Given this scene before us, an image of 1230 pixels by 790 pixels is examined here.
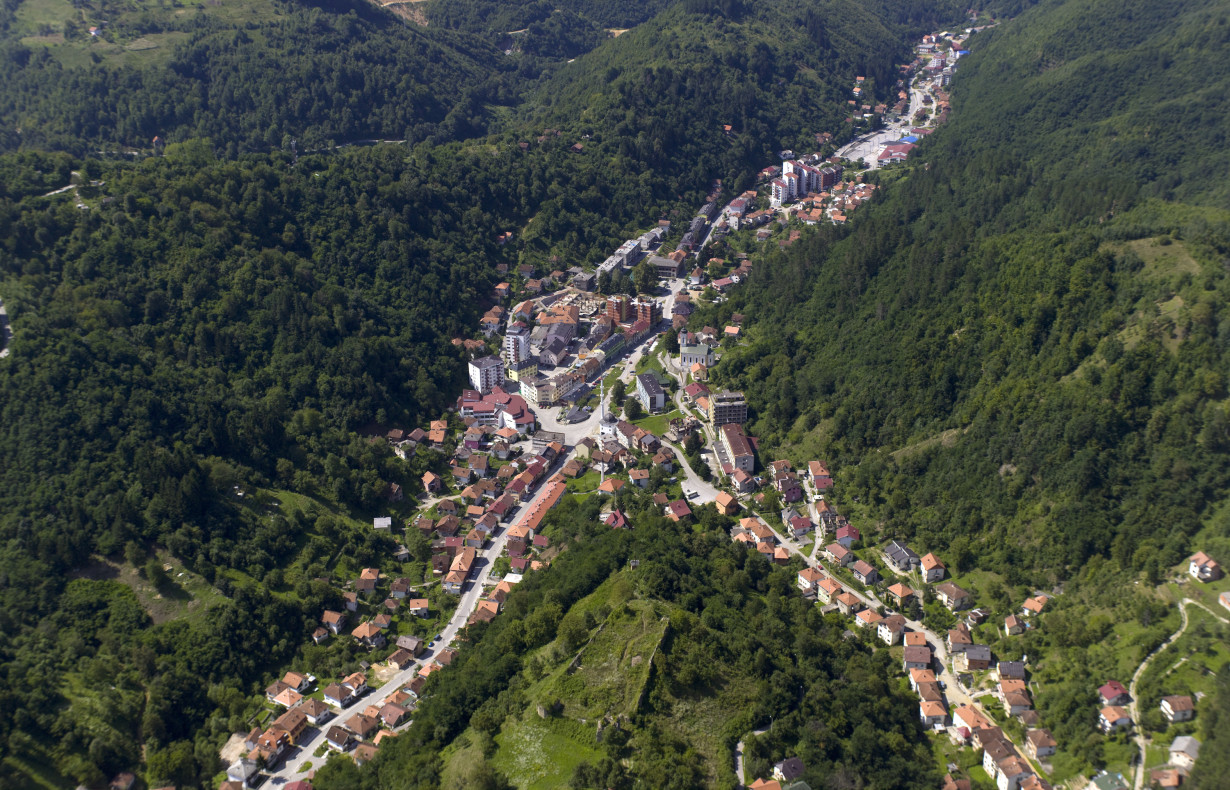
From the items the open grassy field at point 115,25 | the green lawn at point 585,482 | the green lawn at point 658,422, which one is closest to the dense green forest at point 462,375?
the open grassy field at point 115,25

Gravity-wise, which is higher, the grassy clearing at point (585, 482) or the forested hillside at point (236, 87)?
the forested hillside at point (236, 87)

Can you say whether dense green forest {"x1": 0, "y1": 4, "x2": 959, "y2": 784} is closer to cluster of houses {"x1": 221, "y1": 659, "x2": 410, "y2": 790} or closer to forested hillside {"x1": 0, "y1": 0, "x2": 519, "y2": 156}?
forested hillside {"x1": 0, "y1": 0, "x2": 519, "y2": 156}

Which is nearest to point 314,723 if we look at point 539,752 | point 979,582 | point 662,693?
point 539,752

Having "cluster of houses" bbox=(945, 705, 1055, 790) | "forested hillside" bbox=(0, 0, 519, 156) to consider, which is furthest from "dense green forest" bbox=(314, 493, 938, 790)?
"forested hillside" bbox=(0, 0, 519, 156)

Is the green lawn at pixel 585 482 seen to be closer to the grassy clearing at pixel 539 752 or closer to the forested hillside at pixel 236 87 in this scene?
the grassy clearing at pixel 539 752

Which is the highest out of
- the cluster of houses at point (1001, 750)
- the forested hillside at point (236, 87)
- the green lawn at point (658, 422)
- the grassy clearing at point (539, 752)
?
the forested hillside at point (236, 87)

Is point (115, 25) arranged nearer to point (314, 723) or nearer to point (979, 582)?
point (314, 723)
